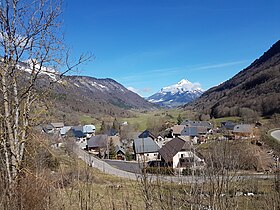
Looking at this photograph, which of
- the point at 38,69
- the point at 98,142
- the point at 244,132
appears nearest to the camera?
the point at 38,69

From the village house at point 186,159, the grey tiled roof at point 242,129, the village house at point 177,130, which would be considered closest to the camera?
the village house at point 186,159

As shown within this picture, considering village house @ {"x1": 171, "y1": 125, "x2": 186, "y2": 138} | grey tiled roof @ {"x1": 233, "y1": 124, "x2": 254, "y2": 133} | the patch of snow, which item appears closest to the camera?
the patch of snow

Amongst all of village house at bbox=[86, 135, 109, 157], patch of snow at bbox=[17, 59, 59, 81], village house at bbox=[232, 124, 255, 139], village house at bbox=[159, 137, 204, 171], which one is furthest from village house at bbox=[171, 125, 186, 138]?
patch of snow at bbox=[17, 59, 59, 81]

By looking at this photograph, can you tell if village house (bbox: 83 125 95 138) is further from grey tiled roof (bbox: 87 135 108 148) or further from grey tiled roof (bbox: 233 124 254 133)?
grey tiled roof (bbox: 233 124 254 133)

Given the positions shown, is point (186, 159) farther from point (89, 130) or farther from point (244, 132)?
point (89, 130)

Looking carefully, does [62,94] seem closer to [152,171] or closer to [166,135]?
[152,171]

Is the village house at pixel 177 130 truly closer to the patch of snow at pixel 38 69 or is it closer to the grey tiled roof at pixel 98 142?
the grey tiled roof at pixel 98 142

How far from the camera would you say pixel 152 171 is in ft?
11.7

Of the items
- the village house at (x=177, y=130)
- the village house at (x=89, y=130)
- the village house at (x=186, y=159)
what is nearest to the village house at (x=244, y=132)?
the village house at (x=186, y=159)

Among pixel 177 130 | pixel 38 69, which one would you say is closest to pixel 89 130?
pixel 177 130

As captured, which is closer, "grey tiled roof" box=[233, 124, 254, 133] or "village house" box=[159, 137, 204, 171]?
"village house" box=[159, 137, 204, 171]

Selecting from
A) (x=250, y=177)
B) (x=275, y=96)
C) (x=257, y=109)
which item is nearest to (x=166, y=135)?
(x=257, y=109)

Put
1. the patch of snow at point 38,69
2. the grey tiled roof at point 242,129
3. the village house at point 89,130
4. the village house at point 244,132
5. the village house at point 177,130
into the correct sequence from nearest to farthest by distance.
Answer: the patch of snow at point 38,69 → the village house at point 244,132 → the grey tiled roof at point 242,129 → the village house at point 177,130 → the village house at point 89,130

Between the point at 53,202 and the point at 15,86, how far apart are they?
2263 millimetres
